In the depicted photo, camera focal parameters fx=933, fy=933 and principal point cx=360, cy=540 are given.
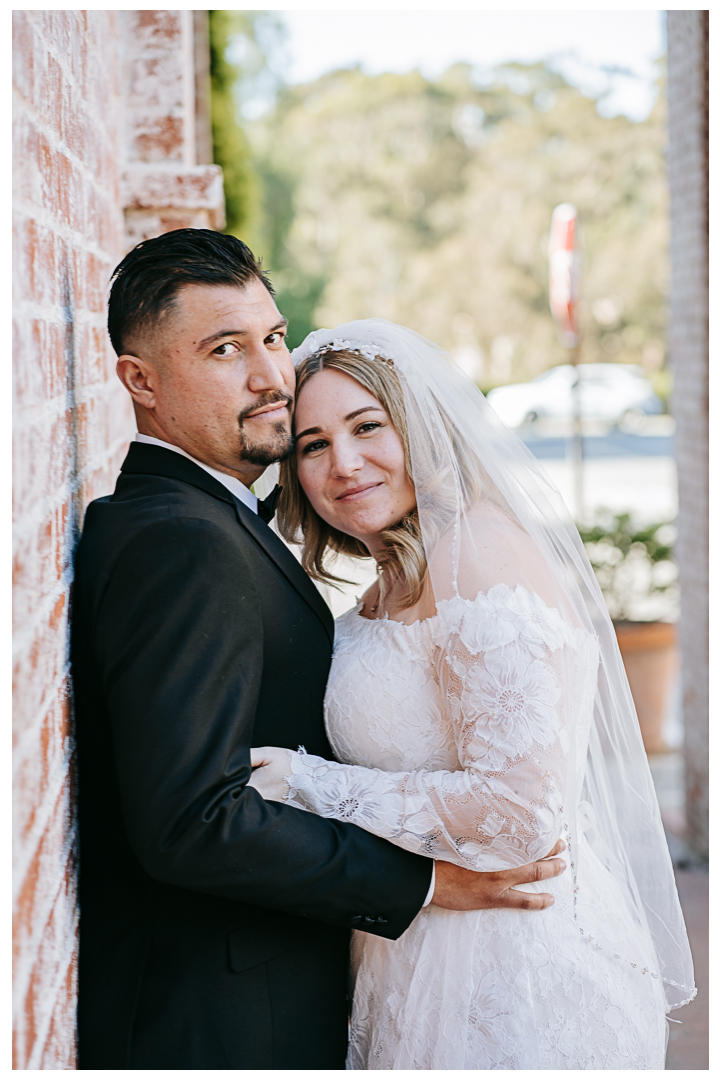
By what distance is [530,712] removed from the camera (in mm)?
1859

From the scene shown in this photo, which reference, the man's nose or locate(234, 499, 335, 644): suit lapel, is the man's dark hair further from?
locate(234, 499, 335, 644): suit lapel

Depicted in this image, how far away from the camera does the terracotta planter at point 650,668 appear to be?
6.58 meters

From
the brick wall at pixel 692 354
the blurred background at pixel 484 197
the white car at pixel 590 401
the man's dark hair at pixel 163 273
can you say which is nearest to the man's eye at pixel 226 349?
the man's dark hair at pixel 163 273

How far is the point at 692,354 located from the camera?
4.78m

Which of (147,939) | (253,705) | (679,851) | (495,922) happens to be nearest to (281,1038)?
(147,939)

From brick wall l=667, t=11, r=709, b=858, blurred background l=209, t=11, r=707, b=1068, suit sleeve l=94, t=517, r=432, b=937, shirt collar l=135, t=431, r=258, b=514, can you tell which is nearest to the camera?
suit sleeve l=94, t=517, r=432, b=937

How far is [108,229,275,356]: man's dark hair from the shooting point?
6.20 ft

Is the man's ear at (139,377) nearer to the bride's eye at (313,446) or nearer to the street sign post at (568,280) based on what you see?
the bride's eye at (313,446)

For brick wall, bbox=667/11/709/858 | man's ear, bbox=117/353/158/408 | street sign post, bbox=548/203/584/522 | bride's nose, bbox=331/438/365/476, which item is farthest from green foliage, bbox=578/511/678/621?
man's ear, bbox=117/353/158/408

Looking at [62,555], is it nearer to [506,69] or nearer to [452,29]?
[452,29]

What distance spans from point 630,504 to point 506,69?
23.1 meters

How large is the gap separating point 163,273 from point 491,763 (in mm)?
1189

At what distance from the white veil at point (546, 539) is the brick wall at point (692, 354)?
2.55 m

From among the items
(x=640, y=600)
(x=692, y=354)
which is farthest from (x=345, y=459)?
(x=640, y=600)
